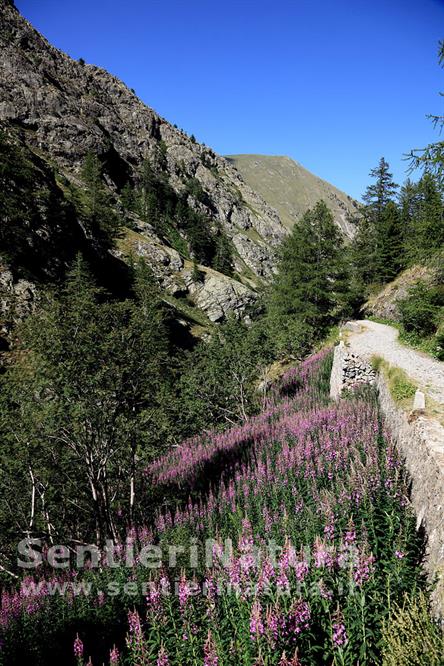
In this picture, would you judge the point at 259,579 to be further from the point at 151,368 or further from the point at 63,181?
the point at 63,181

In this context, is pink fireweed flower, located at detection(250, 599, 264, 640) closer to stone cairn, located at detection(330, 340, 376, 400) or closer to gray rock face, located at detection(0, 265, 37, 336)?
stone cairn, located at detection(330, 340, 376, 400)

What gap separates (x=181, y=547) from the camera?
6.11m

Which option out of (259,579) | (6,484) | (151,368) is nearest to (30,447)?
(6,484)

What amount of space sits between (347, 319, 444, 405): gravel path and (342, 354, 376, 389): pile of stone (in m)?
0.36

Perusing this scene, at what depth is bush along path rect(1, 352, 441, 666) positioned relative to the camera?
346cm

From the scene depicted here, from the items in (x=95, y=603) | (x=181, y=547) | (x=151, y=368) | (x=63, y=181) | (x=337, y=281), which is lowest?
(x=95, y=603)

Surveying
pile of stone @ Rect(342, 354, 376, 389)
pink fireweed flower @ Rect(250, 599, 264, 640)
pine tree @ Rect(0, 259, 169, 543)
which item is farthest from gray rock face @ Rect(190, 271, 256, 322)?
pink fireweed flower @ Rect(250, 599, 264, 640)

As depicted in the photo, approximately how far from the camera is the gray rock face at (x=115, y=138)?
271 ft

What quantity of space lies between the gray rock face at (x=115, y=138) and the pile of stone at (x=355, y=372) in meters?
50.4

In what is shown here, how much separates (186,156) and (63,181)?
8677 centimetres

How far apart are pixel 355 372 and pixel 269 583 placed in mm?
12434

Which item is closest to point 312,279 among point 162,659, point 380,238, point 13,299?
point 380,238

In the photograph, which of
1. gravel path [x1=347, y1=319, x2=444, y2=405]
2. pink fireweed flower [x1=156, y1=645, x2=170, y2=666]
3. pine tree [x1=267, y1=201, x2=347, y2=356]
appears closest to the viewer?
pink fireweed flower [x1=156, y1=645, x2=170, y2=666]

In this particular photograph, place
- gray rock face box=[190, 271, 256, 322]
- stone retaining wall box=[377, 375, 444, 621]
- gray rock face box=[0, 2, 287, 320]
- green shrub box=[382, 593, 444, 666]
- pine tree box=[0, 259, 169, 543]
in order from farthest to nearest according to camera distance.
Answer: gray rock face box=[0, 2, 287, 320] < gray rock face box=[190, 271, 256, 322] < pine tree box=[0, 259, 169, 543] < stone retaining wall box=[377, 375, 444, 621] < green shrub box=[382, 593, 444, 666]
